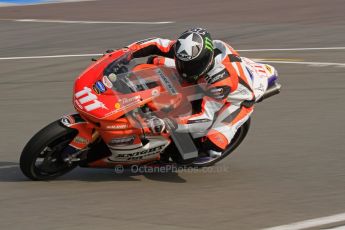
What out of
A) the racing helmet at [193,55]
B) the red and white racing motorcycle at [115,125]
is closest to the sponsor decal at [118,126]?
the red and white racing motorcycle at [115,125]

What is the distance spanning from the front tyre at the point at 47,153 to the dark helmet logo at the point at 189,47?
3.84 ft

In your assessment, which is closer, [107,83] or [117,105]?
[117,105]

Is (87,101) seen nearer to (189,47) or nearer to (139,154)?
(139,154)

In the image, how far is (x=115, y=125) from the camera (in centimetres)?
825

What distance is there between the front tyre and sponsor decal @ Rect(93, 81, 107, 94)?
41 centimetres

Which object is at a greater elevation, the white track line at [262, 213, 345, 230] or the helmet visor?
the helmet visor

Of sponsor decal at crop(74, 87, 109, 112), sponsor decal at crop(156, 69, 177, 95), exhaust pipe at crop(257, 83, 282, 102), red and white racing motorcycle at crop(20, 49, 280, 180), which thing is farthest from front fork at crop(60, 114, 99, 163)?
exhaust pipe at crop(257, 83, 282, 102)

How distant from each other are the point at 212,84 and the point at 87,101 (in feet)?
3.75

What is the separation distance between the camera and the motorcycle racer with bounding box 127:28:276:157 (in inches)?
330

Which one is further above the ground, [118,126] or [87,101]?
[87,101]

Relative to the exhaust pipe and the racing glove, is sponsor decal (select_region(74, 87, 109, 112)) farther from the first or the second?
the exhaust pipe

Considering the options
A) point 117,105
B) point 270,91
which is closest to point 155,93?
point 117,105

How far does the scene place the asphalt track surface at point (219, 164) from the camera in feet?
24.5

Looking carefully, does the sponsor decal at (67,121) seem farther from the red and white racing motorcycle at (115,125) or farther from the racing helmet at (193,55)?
the racing helmet at (193,55)
